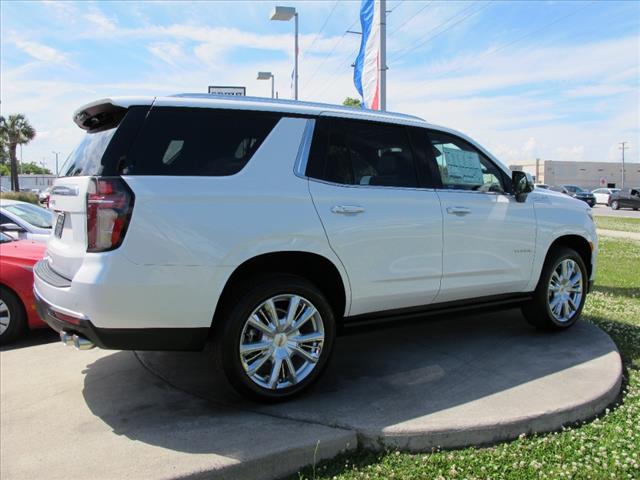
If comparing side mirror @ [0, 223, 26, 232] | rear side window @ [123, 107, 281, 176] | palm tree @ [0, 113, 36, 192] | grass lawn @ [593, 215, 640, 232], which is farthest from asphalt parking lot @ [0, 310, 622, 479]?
palm tree @ [0, 113, 36, 192]

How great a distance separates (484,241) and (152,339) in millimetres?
2741

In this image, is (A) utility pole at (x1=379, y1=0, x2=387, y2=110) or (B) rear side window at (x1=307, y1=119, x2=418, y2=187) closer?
(B) rear side window at (x1=307, y1=119, x2=418, y2=187)

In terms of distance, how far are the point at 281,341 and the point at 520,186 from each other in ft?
8.81

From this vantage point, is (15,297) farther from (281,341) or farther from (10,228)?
(281,341)

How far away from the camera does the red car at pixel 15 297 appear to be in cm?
576

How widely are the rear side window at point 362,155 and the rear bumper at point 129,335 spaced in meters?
1.32

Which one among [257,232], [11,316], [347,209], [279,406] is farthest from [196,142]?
A: [11,316]

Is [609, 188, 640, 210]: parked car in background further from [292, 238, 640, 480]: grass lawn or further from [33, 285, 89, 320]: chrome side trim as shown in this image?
[33, 285, 89, 320]: chrome side trim

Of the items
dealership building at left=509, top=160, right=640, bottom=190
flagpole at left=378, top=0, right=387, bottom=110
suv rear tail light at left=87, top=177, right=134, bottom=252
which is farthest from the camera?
dealership building at left=509, top=160, right=640, bottom=190

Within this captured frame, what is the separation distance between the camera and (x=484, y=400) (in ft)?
11.9

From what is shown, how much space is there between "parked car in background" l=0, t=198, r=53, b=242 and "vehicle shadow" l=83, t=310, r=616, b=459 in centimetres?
387

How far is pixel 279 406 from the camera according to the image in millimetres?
3582

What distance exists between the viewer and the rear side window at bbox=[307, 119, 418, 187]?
3.88m

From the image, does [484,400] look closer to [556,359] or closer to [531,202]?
[556,359]
